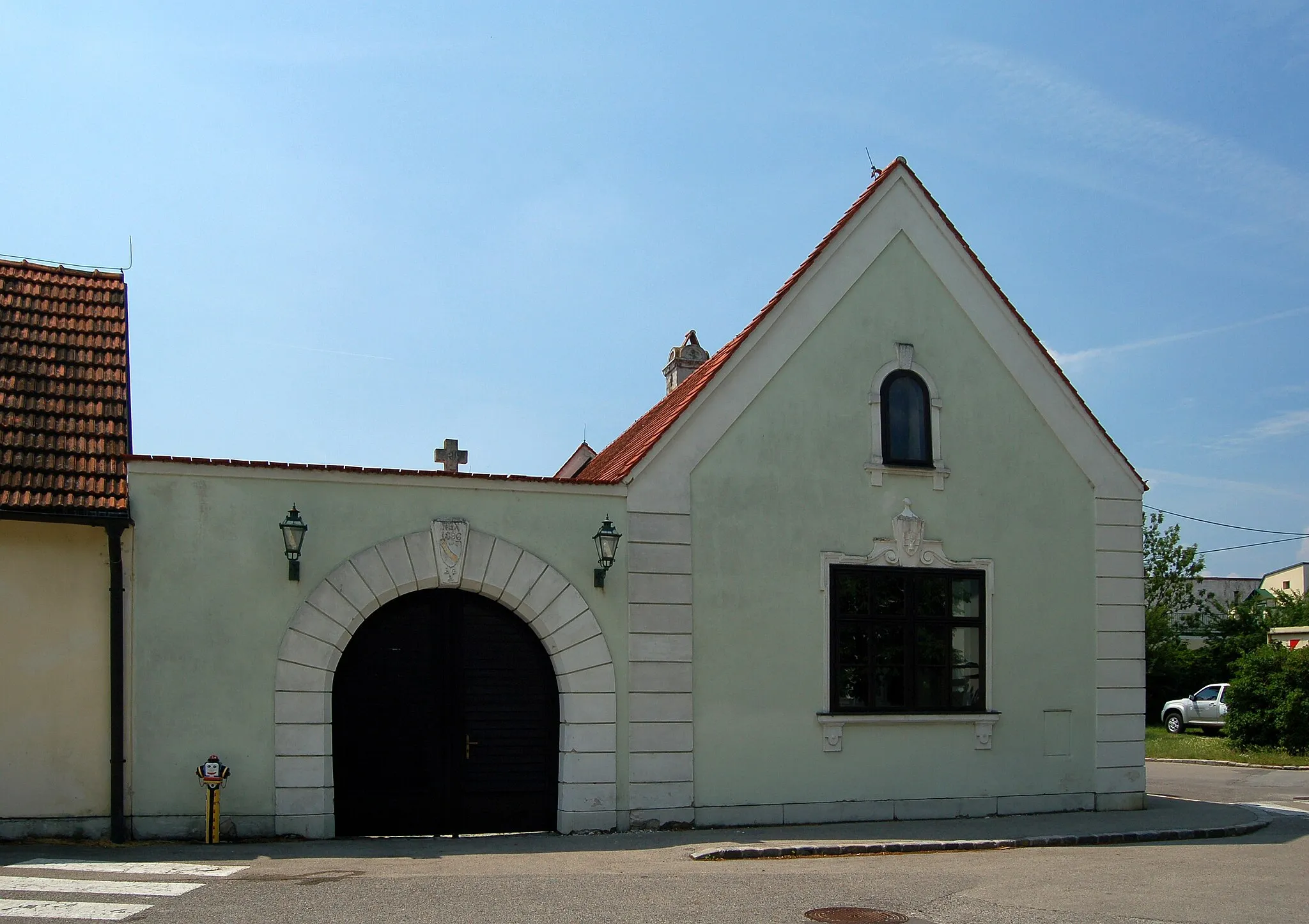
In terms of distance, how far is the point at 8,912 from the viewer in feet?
27.9

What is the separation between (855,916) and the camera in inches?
359

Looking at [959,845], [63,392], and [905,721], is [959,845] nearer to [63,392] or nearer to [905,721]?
[905,721]

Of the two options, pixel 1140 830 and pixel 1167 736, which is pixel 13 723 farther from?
pixel 1167 736

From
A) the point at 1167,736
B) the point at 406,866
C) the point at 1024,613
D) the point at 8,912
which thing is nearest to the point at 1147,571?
the point at 1167,736

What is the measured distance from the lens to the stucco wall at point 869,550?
14461 millimetres

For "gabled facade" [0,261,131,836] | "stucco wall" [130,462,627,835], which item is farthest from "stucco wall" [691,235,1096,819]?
"gabled facade" [0,261,131,836]

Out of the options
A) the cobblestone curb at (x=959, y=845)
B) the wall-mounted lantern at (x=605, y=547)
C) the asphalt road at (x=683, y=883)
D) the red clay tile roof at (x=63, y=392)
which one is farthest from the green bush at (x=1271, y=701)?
the red clay tile roof at (x=63, y=392)

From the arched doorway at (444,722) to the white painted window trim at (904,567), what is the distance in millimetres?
3222

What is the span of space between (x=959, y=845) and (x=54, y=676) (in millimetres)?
9120

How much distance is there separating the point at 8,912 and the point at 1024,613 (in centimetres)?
1158

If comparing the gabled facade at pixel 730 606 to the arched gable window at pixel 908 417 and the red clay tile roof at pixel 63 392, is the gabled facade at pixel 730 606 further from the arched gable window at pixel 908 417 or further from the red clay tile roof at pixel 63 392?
A: the red clay tile roof at pixel 63 392

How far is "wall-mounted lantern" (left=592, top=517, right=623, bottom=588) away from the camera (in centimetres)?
1378

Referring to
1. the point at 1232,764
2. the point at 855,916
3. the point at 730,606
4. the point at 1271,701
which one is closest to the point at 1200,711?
the point at 1271,701

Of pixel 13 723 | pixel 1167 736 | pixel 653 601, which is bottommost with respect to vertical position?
pixel 1167 736
